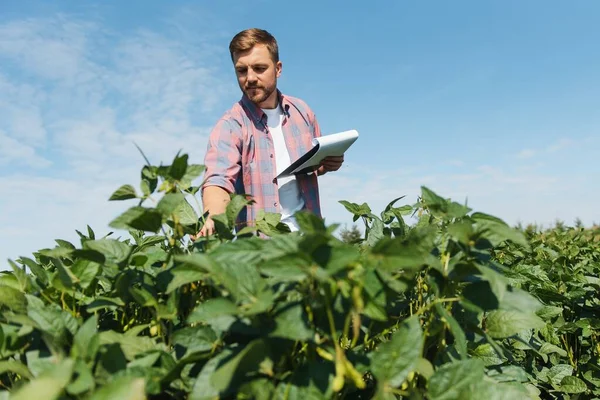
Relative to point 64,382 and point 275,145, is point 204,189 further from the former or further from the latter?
point 64,382

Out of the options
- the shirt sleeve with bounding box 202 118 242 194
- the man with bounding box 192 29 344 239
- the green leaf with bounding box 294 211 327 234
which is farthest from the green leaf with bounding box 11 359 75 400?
the man with bounding box 192 29 344 239

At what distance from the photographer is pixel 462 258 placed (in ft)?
4.94

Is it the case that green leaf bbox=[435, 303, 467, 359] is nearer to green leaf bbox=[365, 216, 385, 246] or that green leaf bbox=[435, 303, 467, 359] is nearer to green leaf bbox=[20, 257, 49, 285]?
green leaf bbox=[365, 216, 385, 246]

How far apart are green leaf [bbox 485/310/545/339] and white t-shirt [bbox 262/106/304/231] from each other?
2.39 metres

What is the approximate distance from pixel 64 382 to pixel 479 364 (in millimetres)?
855

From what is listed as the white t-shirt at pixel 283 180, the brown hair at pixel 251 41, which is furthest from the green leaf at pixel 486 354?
the brown hair at pixel 251 41

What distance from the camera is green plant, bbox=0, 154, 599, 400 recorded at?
1.19 meters

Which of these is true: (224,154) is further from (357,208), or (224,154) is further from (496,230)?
(496,230)

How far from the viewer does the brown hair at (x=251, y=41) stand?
412cm

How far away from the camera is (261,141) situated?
14.0ft

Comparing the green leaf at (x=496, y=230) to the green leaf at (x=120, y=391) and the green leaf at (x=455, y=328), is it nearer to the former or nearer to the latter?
the green leaf at (x=455, y=328)

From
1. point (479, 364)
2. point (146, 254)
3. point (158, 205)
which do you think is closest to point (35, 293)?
point (146, 254)

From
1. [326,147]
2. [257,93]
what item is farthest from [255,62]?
[326,147]

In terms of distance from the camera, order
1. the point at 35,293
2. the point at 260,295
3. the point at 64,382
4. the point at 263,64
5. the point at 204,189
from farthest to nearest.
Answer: the point at 263,64, the point at 204,189, the point at 35,293, the point at 260,295, the point at 64,382
